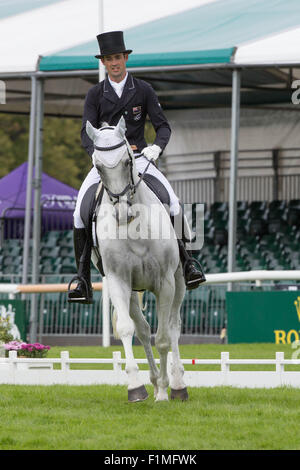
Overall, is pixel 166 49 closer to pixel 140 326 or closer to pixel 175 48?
pixel 175 48

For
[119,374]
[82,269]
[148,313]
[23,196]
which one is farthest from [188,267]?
[23,196]

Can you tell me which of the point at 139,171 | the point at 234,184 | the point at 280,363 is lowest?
the point at 280,363

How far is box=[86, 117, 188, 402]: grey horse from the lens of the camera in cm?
806

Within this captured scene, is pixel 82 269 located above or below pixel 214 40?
below

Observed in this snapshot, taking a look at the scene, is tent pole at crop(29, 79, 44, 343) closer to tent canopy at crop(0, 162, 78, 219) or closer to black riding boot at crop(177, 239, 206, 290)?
tent canopy at crop(0, 162, 78, 219)

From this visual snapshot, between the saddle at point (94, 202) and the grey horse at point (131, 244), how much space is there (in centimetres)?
19

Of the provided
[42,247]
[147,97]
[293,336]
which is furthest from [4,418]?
[42,247]

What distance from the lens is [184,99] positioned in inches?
1149

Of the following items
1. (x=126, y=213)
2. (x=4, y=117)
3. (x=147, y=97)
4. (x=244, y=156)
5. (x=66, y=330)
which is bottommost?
(x=66, y=330)

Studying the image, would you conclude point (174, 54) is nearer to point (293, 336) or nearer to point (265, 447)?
point (293, 336)

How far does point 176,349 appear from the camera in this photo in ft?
30.7

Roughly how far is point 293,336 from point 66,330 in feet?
18.2

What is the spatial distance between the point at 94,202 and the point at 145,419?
2.24 meters

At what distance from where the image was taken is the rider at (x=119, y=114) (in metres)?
9.04
